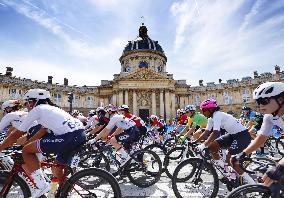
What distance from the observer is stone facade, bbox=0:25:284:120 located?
177 ft

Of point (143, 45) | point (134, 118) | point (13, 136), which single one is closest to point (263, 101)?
point (13, 136)

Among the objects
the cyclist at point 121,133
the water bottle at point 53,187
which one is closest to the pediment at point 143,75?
the cyclist at point 121,133

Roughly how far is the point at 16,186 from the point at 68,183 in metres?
0.77

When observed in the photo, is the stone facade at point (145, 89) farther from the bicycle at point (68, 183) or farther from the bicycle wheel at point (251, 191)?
the bicycle wheel at point (251, 191)

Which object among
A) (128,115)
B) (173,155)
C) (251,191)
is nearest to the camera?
(251,191)

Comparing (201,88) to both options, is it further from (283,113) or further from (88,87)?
(283,113)

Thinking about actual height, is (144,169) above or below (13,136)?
below

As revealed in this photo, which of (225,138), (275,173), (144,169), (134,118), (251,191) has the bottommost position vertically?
(144,169)

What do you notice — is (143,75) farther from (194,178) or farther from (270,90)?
(270,90)

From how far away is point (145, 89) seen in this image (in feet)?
178

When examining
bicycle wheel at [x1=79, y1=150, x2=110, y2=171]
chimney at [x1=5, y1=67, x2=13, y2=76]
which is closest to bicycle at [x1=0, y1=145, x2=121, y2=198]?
bicycle wheel at [x1=79, y1=150, x2=110, y2=171]

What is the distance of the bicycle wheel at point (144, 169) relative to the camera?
21.8 ft

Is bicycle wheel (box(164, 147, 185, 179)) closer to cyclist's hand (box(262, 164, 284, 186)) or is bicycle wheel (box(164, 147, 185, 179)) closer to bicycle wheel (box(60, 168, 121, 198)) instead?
bicycle wheel (box(60, 168, 121, 198))

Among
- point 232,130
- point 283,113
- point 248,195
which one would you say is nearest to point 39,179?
point 248,195
